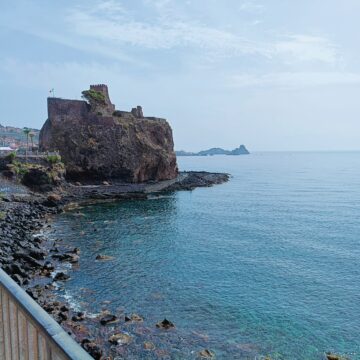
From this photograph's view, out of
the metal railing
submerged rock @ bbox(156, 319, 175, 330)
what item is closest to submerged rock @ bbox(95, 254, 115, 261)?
submerged rock @ bbox(156, 319, 175, 330)

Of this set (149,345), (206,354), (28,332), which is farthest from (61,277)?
(28,332)

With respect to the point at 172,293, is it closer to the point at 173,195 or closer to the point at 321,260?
the point at 321,260

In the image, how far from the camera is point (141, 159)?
81.8m

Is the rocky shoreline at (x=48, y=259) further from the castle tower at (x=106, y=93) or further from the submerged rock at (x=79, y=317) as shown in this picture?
the castle tower at (x=106, y=93)

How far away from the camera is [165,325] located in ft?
60.2

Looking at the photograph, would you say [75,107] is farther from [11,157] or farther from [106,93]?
[11,157]

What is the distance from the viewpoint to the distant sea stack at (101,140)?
244ft

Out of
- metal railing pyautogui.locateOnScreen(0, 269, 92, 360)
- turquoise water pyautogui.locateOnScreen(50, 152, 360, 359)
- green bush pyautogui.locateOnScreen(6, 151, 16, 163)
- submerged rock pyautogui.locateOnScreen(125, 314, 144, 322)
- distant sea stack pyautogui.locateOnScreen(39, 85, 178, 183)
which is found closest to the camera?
metal railing pyautogui.locateOnScreen(0, 269, 92, 360)

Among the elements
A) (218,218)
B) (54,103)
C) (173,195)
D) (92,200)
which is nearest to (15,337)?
(218,218)

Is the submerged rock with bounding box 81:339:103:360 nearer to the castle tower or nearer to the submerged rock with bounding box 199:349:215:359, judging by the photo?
the submerged rock with bounding box 199:349:215:359

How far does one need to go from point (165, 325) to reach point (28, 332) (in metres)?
16.5

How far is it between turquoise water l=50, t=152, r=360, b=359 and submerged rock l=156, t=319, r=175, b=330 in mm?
365

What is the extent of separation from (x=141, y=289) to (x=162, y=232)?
1663cm

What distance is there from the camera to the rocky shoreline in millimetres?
17250
